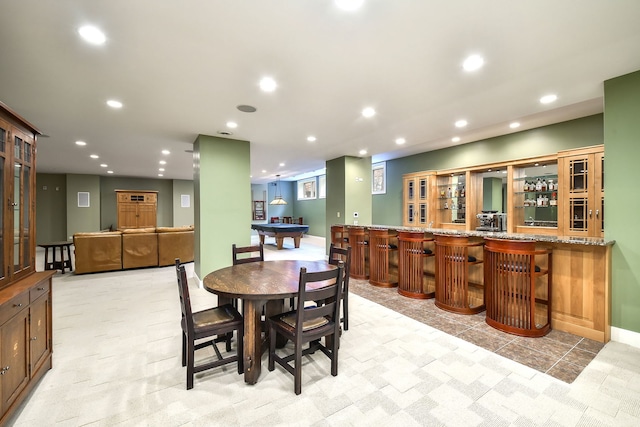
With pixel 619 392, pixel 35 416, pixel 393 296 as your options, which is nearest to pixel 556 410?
pixel 619 392

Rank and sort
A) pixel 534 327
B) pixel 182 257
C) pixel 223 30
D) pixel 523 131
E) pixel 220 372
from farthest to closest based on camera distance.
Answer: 1. pixel 182 257
2. pixel 523 131
3. pixel 534 327
4. pixel 220 372
5. pixel 223 30

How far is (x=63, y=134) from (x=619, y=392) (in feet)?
26.3

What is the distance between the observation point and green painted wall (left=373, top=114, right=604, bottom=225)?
464 centimetres

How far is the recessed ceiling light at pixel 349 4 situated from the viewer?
1818 millimetres

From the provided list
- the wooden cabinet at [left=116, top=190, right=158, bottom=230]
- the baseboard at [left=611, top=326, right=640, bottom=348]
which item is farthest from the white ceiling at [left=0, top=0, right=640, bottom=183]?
the wooden cabinet at [left=116, top=190, right=158, bottom=230]

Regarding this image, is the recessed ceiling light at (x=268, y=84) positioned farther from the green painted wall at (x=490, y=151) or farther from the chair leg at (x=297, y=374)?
the green painted wall at (x=490, y=151)

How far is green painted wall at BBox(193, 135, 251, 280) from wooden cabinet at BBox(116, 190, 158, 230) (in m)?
7.93

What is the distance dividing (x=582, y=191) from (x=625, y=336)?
7.62 feet

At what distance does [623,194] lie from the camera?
2.91 metres

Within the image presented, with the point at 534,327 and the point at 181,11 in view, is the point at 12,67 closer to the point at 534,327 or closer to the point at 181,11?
the point at 181,11

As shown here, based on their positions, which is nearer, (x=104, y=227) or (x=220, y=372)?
(x=220, y=372)

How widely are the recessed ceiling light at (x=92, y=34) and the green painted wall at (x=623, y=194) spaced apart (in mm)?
4920

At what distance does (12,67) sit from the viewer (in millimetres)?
2615

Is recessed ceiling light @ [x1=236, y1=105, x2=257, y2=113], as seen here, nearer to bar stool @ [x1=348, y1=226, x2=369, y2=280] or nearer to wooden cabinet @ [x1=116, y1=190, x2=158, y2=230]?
bar stool @ [x1=348, y1=226, x2=369, y2=280]
